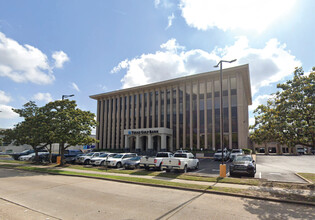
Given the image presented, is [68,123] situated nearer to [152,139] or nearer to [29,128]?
[29,128]

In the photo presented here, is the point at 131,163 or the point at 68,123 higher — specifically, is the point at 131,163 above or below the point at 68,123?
below

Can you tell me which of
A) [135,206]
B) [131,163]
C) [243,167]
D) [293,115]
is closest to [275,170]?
[243,167]

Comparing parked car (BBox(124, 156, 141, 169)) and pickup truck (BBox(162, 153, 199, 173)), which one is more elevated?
pickup truck (BBox(162, 153, 199, 173))

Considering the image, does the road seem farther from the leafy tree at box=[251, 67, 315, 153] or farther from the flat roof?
the flat roof

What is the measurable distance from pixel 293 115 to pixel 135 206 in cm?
1026

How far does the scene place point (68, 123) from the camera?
22.0 meters

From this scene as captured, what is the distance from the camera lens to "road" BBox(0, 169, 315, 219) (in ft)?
21.5

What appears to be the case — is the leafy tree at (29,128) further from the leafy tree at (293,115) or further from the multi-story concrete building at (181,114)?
the multi-story concrete building at (181,114)

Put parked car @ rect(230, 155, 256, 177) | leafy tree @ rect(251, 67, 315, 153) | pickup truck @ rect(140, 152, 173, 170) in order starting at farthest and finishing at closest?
pickup truck @ rect(140, 152, 173, 170) → parked car @ rect(230, 155, 256, 177) → leafy tree @ rect(251, 67, 315, 153)

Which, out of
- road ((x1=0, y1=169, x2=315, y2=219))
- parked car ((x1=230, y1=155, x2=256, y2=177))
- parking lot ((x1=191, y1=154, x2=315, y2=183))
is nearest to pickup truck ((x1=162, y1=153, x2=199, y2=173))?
parking lot ((x1=191, y1=154, x2=315, y2=183))

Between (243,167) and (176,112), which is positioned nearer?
Result: (243,167)

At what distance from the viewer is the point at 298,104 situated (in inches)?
472

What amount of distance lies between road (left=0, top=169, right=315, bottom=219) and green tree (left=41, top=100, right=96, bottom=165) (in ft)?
39.2

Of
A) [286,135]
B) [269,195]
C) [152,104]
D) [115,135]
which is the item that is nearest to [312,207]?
[269,195]
